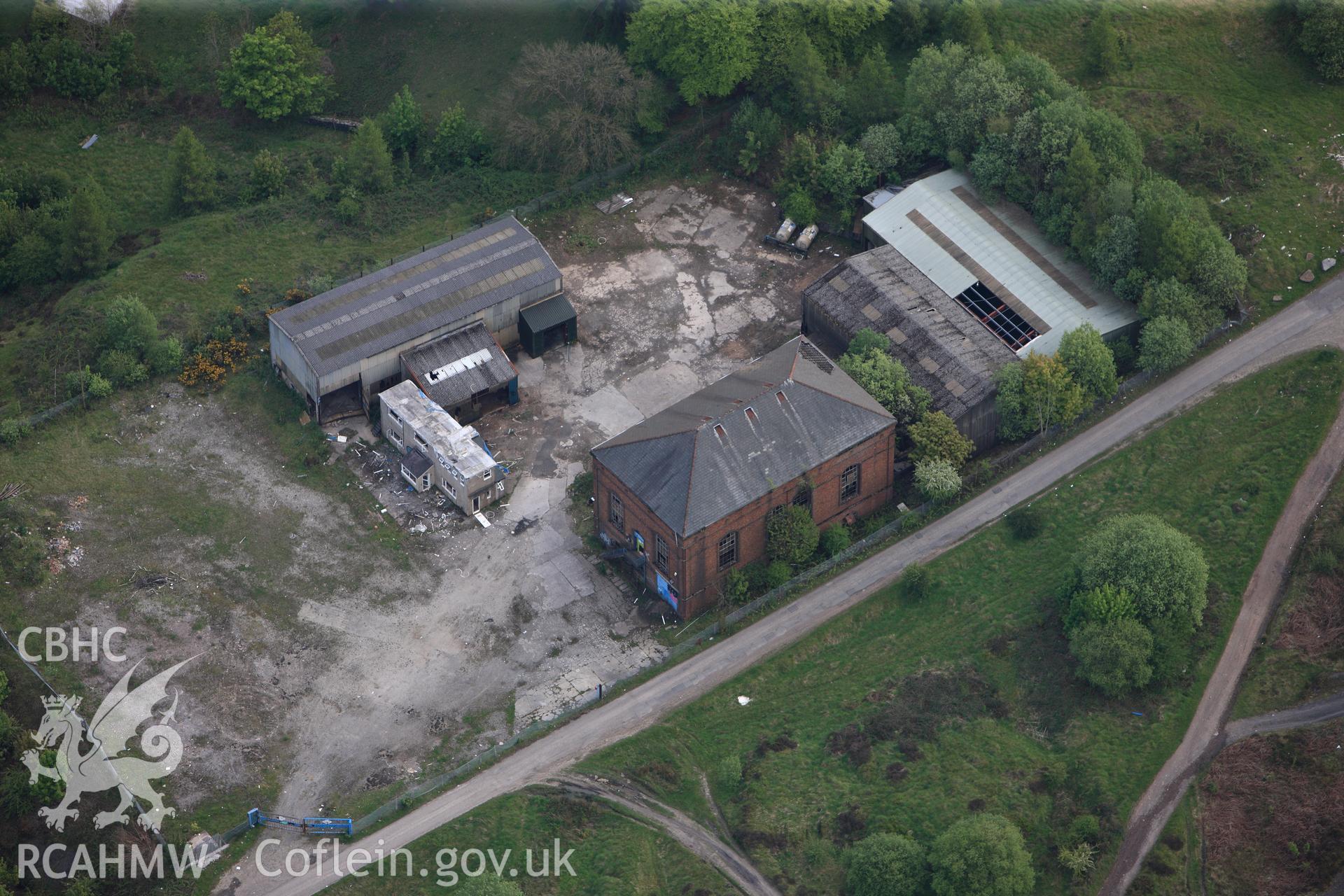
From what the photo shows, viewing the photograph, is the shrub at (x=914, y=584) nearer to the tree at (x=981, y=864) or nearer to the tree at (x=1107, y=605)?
the tree at (x=1107, y=605)

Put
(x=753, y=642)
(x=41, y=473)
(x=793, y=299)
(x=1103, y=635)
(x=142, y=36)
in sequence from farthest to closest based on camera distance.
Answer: (x=142, y=36) → (x=793, y=299) → (x=41, y=473) → (x=753, y=642) → (x=1103, y=635)

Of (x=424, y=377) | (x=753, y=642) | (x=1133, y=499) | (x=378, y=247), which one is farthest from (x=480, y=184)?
(x=1133, y=499)

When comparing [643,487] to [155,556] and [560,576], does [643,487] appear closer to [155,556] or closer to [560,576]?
[560,576]

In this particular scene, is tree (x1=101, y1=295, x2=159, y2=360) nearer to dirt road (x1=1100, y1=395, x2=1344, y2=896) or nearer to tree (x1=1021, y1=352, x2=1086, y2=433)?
tree (x1=1021, y1=352, x2=1086, y2=433)

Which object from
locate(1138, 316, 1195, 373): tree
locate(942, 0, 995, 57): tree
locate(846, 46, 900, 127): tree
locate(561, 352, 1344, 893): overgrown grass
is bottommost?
locate(561, 352, 1344, 893): overgrown grass

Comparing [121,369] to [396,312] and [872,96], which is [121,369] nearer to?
[396,312]

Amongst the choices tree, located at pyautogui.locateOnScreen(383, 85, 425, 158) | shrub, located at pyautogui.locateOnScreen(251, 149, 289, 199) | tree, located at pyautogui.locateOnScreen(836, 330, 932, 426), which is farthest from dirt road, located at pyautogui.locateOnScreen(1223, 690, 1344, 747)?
shrub, located at pyautogui.locateOnScreen(251, 149, 289, 199)

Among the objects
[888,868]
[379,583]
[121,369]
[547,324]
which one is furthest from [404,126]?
[888,868]
